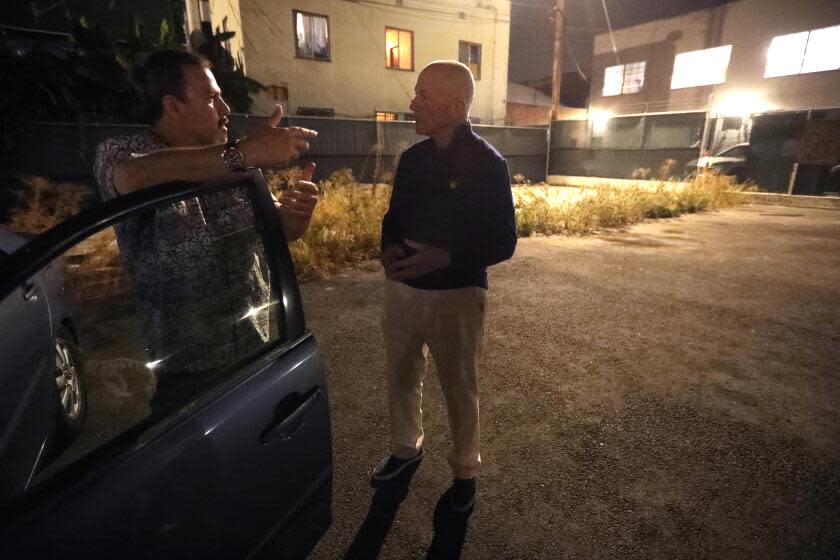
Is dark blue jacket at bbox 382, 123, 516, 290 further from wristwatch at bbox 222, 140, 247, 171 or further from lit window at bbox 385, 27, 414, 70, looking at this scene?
lit window at bbox 385, 27, 414, 70

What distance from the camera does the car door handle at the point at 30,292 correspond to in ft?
6.24

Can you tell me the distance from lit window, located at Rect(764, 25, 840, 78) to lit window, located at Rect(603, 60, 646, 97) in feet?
19.9

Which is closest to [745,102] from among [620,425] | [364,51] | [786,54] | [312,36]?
[786,54]

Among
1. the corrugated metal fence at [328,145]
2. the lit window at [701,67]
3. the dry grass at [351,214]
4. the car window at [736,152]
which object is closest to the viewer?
the dry grass at [351,214]

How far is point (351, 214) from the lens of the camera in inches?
269

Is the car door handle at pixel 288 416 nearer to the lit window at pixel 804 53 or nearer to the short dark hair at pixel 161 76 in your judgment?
the short dark hair at pixel 161 76

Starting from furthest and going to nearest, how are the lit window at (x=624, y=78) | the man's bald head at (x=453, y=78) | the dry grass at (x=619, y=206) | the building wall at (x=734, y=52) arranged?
the lit window at (x=624, y=78)
the building wall at (x=734, y=52)
the dry grass at (x=619, y=206)
the man's bald head at (x=453, y=78)

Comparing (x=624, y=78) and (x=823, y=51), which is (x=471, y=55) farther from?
(x=823, y=51)

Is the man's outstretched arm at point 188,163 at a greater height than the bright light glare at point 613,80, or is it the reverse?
the bright light glare at point 613,80

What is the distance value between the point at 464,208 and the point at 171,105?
3.61 ft

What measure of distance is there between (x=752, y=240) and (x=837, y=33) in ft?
54.6

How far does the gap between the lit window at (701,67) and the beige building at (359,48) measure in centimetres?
919

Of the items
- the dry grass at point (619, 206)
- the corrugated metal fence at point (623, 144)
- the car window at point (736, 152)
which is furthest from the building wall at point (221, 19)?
the car window at point (736, 152)

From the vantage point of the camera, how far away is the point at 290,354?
A: 4.29 feet
